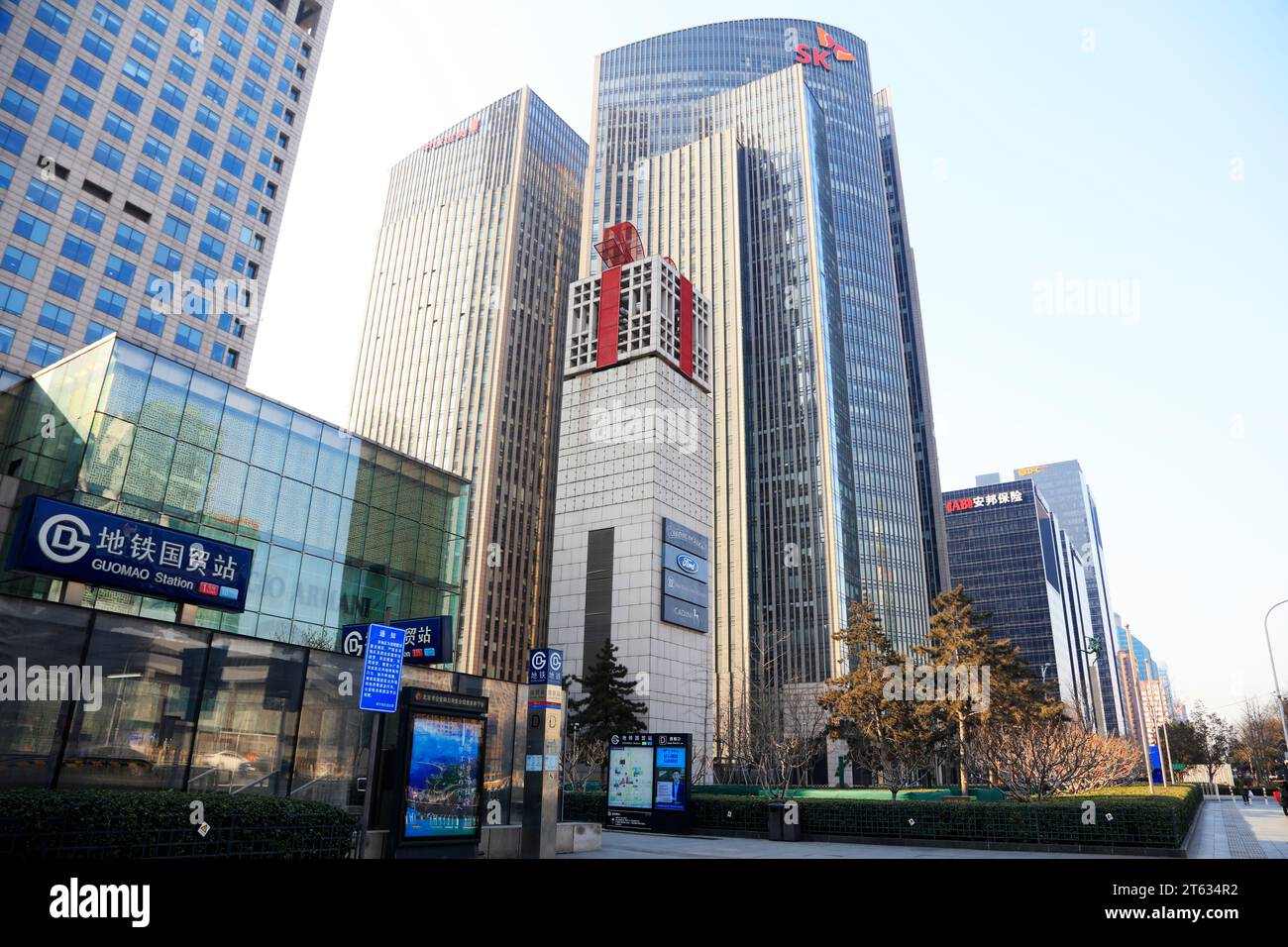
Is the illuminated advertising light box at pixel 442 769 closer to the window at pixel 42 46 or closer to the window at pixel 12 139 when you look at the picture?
the window at pixel 12 139

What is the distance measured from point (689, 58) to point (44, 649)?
16411 cm

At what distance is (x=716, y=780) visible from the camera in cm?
6506

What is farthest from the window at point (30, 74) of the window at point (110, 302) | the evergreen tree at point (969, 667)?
the evergreen tree at point (969, 667)

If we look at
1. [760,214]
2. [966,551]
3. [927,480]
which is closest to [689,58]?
[760,214]

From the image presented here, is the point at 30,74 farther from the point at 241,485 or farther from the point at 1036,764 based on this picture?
the point at 1036,764

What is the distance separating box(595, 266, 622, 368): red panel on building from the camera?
73.1 meters

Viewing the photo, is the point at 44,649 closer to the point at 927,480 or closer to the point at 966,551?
the point at 927,480

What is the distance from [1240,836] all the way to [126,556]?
3992cm

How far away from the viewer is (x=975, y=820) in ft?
85.5

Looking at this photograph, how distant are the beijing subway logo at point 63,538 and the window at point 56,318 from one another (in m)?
46.8

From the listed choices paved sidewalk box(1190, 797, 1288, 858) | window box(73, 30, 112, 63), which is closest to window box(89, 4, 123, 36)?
window box(73, 30, 112, 63)

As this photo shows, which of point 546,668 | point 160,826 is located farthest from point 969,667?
point 160,826

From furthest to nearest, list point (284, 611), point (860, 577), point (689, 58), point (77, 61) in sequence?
point (689, 58) < point (860, 577) < point (77, 61) < point (284, 611)

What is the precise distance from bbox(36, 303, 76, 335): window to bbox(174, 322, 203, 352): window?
24.2 ft
